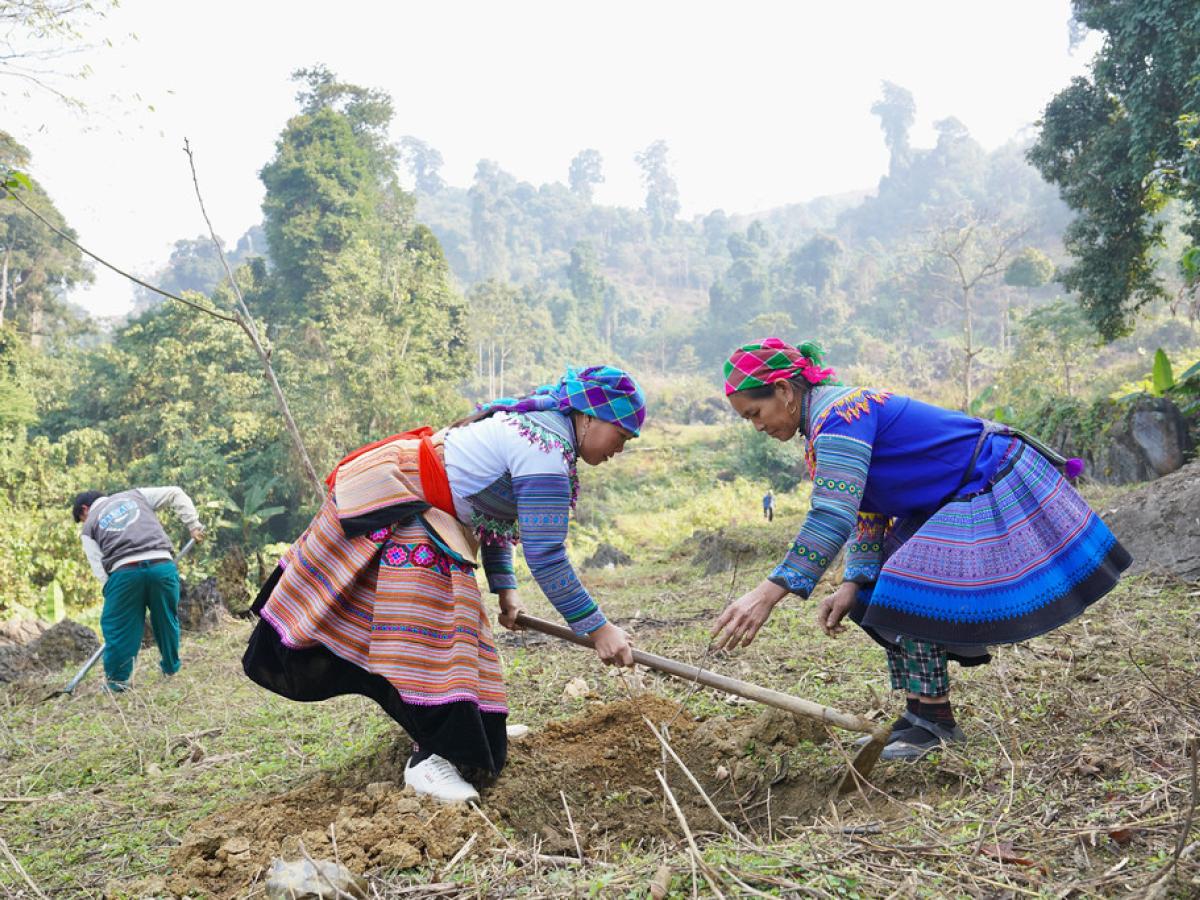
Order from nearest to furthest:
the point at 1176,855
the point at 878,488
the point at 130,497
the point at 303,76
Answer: the point at 1176,855
the point at 878,488
the point at 130,497
the point at 303,76

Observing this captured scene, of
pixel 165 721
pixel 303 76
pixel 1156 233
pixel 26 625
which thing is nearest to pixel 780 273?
pixel 303 76

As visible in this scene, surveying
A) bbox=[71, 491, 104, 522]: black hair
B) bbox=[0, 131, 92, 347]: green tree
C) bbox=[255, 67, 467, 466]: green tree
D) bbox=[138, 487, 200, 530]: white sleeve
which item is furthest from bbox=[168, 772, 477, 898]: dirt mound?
bbox=[0, 131, 92, 347]: green tree

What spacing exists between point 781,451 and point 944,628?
21.6 metres

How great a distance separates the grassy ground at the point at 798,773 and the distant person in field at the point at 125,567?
0.34 metres

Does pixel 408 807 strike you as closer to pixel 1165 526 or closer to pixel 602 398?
pixel 602 398

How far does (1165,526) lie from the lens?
15.6 ft

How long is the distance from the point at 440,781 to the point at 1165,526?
4206 millimetres

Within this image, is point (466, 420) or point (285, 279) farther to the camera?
point (285, 279)

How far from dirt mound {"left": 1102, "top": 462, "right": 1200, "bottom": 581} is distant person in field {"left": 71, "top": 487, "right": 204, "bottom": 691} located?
569 centimetres

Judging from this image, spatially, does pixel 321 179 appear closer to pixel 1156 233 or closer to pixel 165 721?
pixel 1156 233

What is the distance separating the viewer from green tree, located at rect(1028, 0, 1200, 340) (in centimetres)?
984

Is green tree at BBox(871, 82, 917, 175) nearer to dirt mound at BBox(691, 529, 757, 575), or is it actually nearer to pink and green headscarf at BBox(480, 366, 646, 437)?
dirt mound at BBox(691, 529, 757, 575)

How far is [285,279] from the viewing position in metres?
27.1

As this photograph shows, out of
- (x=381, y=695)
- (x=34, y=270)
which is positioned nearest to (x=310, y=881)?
(x=381, y=695)
